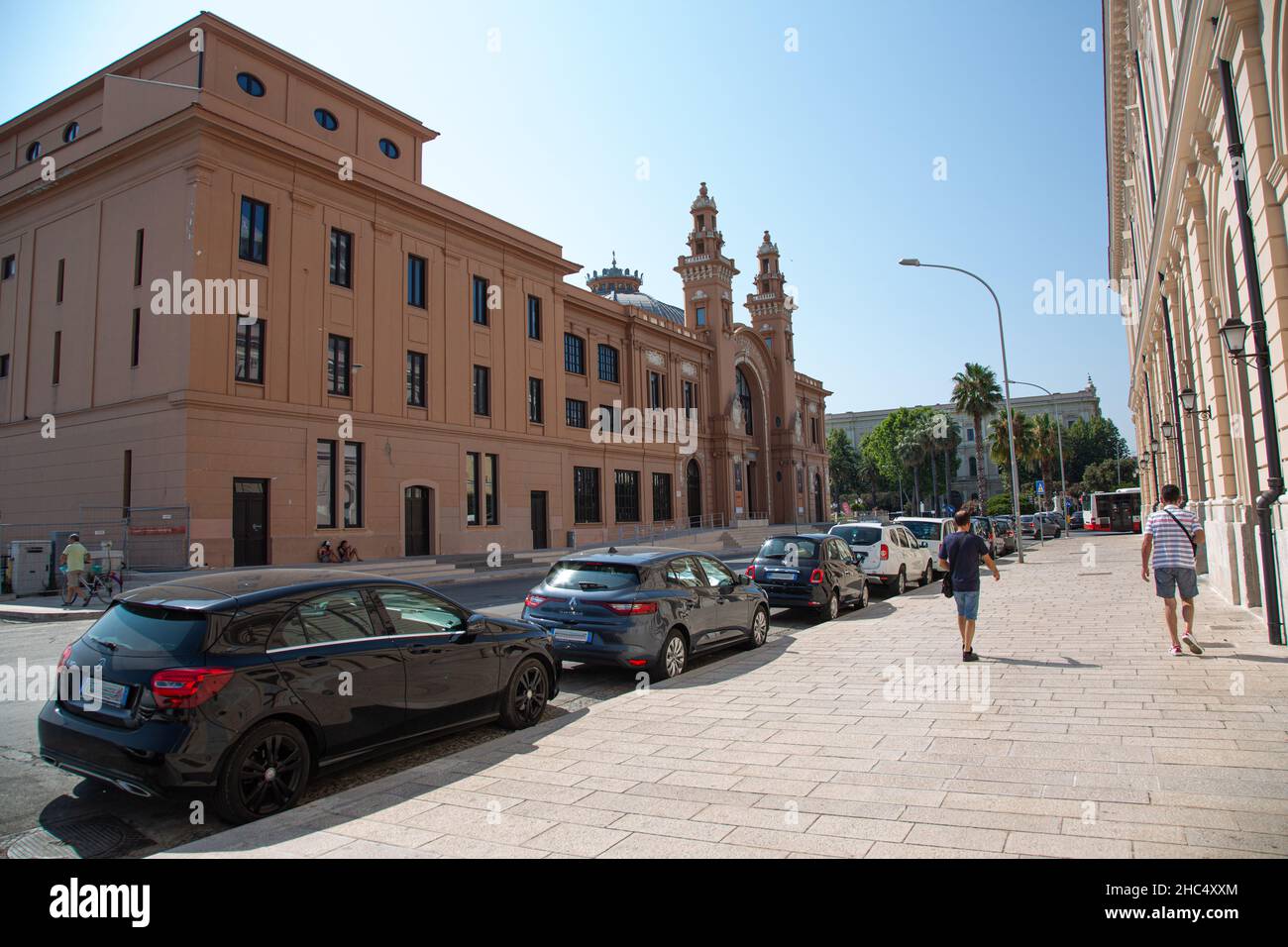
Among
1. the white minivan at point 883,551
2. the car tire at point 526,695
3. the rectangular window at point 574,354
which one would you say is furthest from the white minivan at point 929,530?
the rectangular window at point 574,354

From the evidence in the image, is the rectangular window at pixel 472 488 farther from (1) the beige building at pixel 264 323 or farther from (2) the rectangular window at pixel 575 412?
(2) the rectangular window at pixel 575 412

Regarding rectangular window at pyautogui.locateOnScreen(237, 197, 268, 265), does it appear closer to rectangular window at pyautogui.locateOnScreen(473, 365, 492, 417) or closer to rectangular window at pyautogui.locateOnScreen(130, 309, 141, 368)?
Answer: rectangular window at pyautogui.locateOnScreen(130, 309, 141, 368)

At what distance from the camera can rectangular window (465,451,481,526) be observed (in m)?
30.5

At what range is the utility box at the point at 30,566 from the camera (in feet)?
64.7

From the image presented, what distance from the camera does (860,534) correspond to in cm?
1834

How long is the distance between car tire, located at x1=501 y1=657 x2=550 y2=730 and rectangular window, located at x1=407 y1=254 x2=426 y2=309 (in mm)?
24251

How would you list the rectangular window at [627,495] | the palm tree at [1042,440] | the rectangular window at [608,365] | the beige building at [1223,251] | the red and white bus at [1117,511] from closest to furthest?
the beige building at [1223,251] < the rectangular window at [627,495] < the rectangular window at [608,365] < the red and white bus at [1117,511] < the palm tree at [1042,440]

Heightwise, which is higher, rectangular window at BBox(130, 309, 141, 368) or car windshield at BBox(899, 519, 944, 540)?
rectangular window at BBox(130, 309, 141, 368)

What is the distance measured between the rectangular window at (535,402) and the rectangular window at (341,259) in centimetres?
987

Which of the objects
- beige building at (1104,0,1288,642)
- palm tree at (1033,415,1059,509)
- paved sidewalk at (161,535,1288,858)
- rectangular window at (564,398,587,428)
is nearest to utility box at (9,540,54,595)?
paved sidewalk at (161,535,1288,858)

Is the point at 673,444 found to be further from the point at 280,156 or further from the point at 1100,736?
the point at 1100,736

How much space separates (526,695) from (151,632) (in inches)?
126
